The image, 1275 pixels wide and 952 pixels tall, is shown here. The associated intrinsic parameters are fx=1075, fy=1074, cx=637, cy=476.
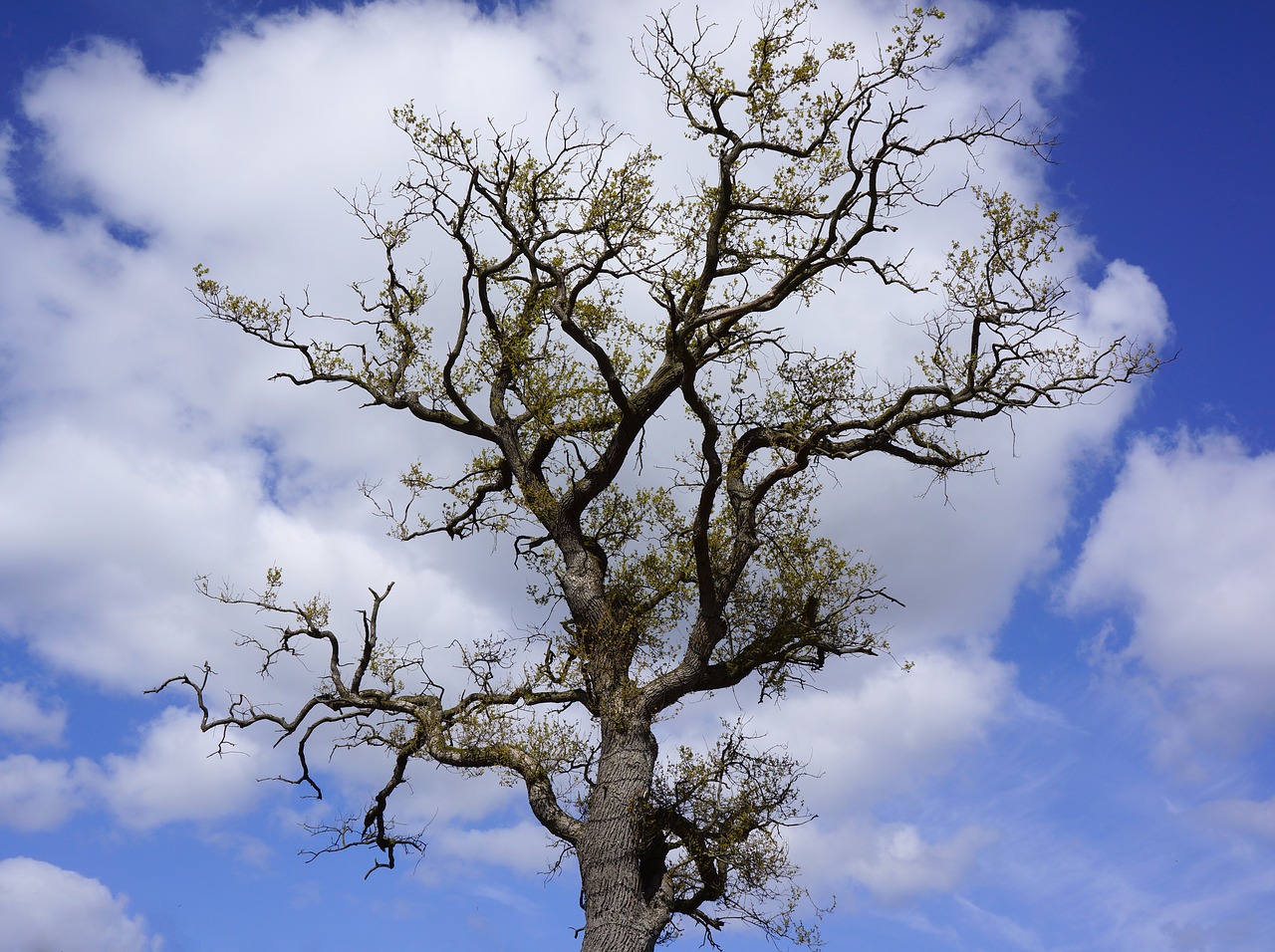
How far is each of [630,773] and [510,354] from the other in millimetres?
7479

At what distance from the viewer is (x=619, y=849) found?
1521 cm

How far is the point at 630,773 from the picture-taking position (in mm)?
15664

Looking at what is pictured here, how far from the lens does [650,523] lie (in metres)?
19.3

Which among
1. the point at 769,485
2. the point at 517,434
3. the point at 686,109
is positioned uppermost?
the point at 686,109

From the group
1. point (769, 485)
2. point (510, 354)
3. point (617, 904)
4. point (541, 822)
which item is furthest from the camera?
point (510, 354)

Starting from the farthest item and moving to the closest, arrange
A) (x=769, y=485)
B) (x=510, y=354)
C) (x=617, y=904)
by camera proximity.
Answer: (x=510, y=354) < (x=769, y=485) < (x=617, y=904)

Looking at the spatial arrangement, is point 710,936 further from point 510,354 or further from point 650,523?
point 510,354

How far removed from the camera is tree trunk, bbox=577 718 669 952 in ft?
48.5

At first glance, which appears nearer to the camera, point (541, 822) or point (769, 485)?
point (541, 822)

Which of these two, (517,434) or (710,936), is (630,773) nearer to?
(710,936)

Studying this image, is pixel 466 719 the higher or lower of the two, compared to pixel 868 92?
lower

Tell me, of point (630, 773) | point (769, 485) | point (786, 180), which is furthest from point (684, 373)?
point (630, 773)

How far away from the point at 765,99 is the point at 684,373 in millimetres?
4344

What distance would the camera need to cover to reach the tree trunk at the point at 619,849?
583 inches
